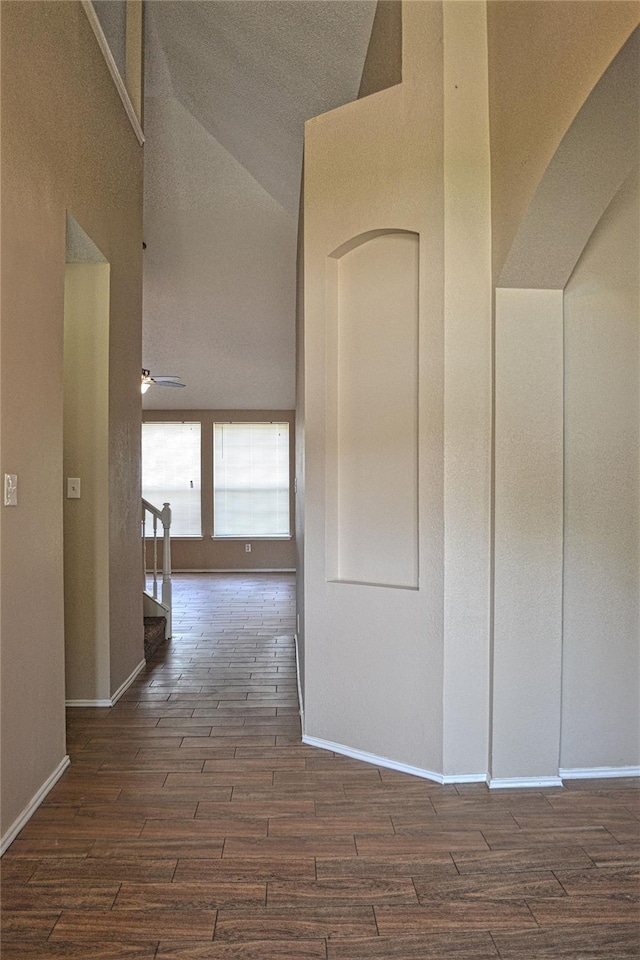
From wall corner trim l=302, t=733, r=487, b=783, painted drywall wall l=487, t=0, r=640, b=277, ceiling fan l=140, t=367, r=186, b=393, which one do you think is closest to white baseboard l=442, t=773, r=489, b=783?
wall corner trim l=302, t=733, r=487, b=783

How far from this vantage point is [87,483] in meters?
3.43

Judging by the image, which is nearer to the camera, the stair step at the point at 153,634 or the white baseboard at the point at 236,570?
the stair step at the point at 153,634

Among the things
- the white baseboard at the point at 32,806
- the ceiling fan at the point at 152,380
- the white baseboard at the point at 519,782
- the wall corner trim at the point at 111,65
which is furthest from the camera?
the ceiling fan at the point at 152,380

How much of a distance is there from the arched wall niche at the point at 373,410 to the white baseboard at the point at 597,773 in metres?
1.04

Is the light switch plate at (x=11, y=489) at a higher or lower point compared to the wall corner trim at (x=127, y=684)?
higher

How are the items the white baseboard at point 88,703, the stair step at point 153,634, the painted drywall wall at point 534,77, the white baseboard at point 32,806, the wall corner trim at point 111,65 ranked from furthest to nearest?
the stair step at point 153,634 < the white baseboard at point 88,703 < the wall corner trim at point 111,65 < the white baseboard at point 32,806 < the painted drywall wall at point 534,77

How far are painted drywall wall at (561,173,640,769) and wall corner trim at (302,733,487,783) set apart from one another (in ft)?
1.44

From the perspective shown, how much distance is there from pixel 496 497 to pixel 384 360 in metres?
0.83

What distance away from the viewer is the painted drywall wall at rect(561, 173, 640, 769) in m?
2.50

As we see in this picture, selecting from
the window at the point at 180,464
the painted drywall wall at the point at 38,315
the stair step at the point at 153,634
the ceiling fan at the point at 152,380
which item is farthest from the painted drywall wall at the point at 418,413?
the window at the point at 180,464

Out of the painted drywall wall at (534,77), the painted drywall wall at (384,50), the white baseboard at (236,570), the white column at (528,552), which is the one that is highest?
the painted drywall wall at (384,50)

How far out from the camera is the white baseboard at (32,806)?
6.73 feet

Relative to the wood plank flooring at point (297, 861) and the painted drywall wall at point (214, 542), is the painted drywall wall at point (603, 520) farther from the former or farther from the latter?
the painted drywall wall at point (214, 542)

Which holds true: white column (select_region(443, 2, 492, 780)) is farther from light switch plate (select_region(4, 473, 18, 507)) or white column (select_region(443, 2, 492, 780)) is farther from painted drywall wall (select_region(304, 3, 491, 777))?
light switch plate (select_region(4, 473, 18, 507))
